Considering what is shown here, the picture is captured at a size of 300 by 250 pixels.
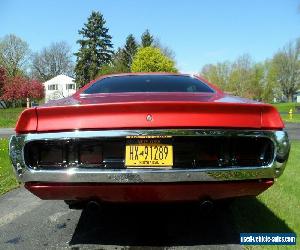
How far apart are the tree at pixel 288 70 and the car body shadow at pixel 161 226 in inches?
3097

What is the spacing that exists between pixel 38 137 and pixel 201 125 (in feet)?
3.94

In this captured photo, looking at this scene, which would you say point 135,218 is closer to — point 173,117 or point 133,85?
→ point 133,85

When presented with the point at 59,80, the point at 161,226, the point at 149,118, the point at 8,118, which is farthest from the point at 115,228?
the point at 59,80

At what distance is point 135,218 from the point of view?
4.46 m

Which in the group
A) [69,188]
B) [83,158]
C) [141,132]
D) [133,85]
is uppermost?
[133,85]

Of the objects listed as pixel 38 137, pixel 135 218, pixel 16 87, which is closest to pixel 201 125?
pixel 38 137

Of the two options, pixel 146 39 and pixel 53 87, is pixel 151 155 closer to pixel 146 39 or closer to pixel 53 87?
pixel 146 39

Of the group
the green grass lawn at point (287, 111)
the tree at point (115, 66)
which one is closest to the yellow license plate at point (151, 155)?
the green grass lawn at point (287, 111)

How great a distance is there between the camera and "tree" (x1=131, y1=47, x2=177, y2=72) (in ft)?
144

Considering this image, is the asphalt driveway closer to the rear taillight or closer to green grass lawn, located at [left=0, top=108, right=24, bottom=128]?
the rear taillight

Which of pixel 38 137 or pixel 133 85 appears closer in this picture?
pixel 38 137

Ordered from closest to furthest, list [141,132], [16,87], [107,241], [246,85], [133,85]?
[141,132]
[107,241]
[133,85]
[16,87]
[246,85]

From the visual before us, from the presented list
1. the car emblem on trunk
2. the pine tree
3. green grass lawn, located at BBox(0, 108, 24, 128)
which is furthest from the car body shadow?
the pine tree

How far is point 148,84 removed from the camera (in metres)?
4.45
